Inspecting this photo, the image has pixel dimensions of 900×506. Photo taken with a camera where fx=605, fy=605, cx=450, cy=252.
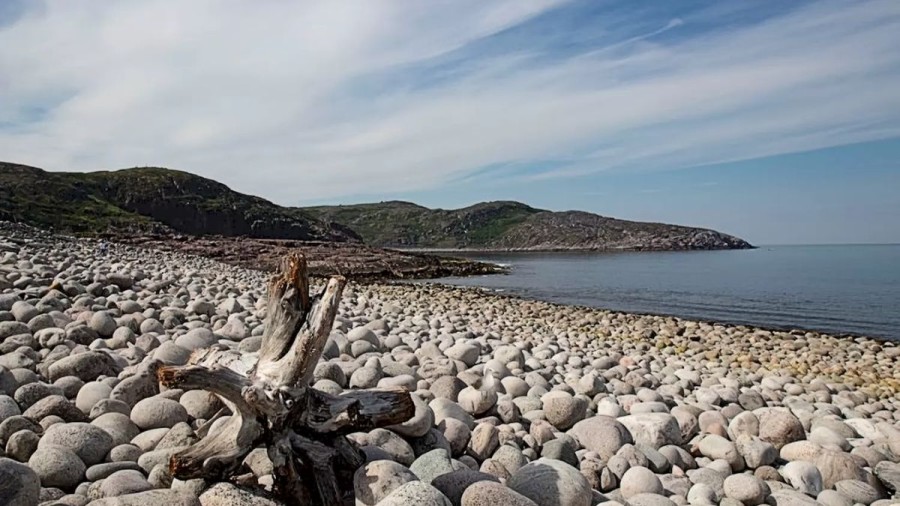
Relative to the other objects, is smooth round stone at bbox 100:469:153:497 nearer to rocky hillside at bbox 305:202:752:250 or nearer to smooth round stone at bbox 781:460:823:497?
smooth round stone at bbox 781:460:823:497

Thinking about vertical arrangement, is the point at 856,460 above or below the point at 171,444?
below

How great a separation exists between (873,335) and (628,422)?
60.4 feet

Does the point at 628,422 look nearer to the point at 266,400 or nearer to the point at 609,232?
the point at 266,400

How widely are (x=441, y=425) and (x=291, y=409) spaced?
1636 millimetres

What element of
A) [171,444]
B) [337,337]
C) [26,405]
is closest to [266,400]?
[171,444]

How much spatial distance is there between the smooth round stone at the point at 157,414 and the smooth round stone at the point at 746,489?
166 inches

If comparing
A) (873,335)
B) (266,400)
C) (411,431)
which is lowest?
(873,335)

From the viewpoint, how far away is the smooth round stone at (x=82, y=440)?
3771 mm

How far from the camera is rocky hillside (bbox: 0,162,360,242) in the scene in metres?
68.2

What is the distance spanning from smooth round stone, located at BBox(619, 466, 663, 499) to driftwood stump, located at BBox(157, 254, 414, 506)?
6.25 feet

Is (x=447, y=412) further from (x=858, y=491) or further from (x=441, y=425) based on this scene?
(x=858, y=491)

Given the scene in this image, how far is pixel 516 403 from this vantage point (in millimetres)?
6289

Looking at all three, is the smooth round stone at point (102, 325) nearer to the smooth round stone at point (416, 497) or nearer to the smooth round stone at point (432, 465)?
the smooth round stone at point (432, 465)

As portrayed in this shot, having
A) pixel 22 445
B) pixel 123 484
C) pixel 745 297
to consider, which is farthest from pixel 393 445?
pixel 745 297
